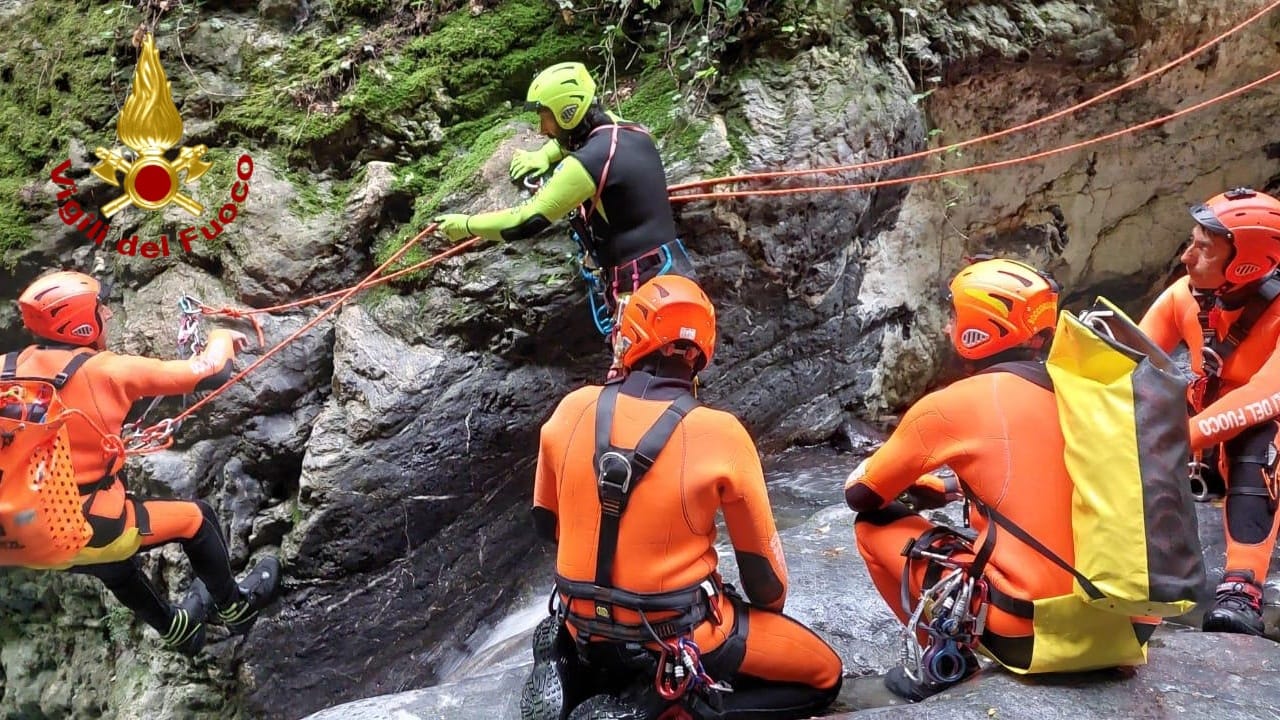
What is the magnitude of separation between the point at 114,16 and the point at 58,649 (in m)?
5.22

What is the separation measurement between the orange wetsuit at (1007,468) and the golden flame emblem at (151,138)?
3930 mm

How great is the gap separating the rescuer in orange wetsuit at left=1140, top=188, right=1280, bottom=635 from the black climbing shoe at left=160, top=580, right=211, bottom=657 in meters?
5.52

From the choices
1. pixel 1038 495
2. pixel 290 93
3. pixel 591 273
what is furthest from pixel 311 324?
pixel 1038 495

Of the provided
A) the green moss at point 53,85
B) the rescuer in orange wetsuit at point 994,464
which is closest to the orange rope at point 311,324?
the green moss at point 53,85

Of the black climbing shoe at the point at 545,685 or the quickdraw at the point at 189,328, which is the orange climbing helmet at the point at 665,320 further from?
the quickdraw at the point at 189,328

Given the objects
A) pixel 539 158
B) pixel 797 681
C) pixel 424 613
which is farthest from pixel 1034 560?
pixel 424 613

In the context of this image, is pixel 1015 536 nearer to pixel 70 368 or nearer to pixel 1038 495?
pixel 1038 495

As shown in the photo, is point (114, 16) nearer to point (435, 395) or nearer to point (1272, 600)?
point (435, 395)

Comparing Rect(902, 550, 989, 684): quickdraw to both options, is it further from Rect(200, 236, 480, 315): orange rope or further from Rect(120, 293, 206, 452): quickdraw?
Rect(120, 293, 206, 452): quickdraw

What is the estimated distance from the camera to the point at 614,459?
10.1ft

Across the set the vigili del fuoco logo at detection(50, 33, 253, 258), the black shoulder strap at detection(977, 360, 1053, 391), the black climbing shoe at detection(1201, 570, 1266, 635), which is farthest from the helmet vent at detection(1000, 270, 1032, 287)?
the vigili del fuoco logo at detection(50, 33, 253, 258)

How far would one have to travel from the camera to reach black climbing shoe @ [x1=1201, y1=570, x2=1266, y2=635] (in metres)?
3.79

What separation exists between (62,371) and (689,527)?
3.51m

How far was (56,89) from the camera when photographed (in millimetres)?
6758
